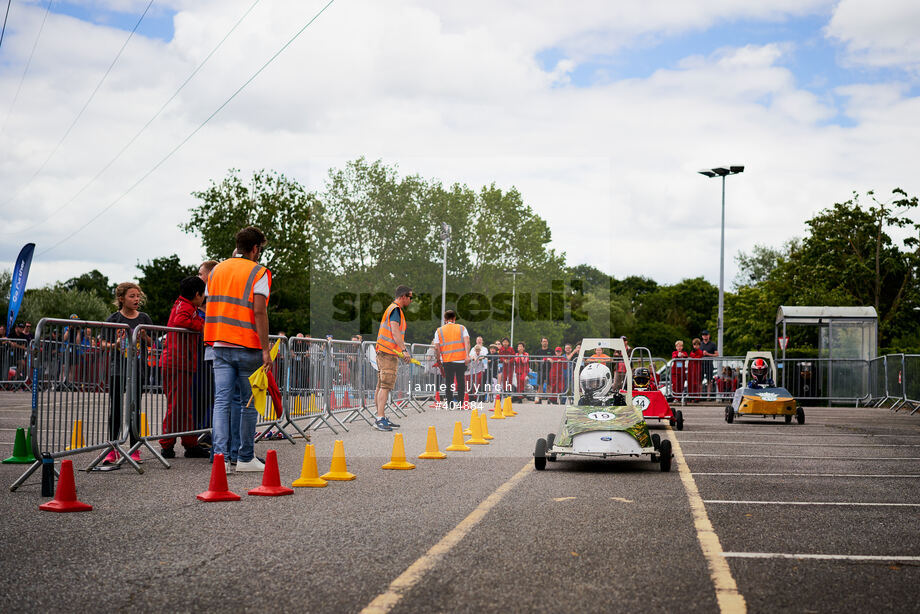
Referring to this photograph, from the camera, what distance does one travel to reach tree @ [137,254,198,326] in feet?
192

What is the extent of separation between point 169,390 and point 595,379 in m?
4.72

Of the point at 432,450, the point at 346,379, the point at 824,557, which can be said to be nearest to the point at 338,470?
the point at 432,450

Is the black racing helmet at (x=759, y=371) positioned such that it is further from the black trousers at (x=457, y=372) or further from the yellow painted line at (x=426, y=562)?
the yellow painted line at (x=426, y=562)

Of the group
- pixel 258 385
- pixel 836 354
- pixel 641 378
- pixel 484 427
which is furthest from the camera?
pixel 836 354

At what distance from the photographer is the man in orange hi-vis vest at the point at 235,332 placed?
357 inches

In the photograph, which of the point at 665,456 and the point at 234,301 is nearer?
the point at 234,301

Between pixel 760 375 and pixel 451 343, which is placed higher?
pixel 451 343

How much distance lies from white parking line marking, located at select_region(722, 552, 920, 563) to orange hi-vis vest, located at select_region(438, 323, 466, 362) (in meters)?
14.4

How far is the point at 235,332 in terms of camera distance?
9094mm

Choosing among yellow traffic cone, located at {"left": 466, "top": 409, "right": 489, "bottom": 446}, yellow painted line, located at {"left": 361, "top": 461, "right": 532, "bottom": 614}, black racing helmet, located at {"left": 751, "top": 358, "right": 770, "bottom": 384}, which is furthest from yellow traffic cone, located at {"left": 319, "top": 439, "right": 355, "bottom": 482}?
black racing helmet, located at {"left": 751, "top": 358, "right": 770, "bottom": 384}

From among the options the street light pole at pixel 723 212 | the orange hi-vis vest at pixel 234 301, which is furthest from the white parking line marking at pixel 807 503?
the street light pole at pixel 723 212

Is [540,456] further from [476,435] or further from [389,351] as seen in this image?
[389,351]

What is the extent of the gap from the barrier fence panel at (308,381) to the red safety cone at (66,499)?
6222 millimetres

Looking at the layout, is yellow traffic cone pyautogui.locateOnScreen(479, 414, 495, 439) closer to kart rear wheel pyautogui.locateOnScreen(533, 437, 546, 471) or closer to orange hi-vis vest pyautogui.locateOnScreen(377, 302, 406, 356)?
orange hi-vis vest pyautogui.locateOnScreen(377, 302, 406, 356)
